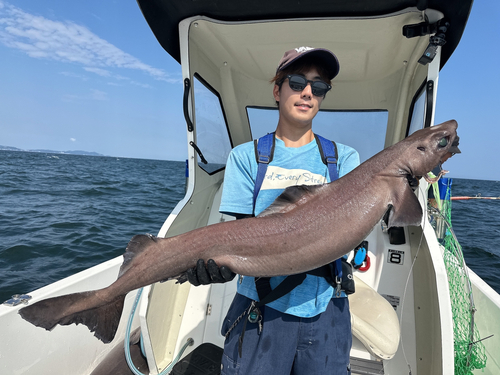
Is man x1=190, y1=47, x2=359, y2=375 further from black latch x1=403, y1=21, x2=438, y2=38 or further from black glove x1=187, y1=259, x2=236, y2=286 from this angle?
black latch x1=403, y1=21, x2=438, y2=38

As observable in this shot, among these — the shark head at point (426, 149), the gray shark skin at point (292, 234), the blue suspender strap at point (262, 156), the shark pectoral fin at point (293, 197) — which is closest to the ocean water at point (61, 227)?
the gray shark skin at point (292, 234)

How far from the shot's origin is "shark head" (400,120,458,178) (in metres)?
1.92

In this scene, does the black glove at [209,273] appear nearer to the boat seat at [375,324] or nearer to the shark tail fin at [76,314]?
the shark tail fin at [76,314]

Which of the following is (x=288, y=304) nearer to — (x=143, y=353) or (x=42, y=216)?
(x=143, y=353)

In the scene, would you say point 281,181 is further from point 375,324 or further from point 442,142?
point 375,324

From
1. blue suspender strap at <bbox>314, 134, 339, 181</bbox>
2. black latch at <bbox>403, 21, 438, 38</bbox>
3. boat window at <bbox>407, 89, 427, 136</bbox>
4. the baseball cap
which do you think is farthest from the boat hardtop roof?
blue suspender strap at <bbox>314, 134, 339, 181</bbox>

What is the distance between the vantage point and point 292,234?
6.08 ft

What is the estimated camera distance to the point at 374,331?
3.17 metres

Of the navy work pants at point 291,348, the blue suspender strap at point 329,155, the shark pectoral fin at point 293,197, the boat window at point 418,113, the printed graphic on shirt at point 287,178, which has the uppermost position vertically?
the boat window at point 418,113

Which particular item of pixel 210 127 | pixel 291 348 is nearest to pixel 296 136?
pixel 291 348

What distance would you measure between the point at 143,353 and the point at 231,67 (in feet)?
13.3

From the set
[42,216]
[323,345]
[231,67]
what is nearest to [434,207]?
[323,345]

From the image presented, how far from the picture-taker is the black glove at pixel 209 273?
1.86 meters

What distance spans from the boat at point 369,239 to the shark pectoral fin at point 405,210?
1345mm
